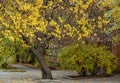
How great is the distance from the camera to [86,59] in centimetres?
2181

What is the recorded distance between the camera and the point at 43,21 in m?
17.7

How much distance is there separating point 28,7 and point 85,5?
10.7 ft

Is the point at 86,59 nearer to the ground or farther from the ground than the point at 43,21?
nearer to the ground

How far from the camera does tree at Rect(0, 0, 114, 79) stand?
17422mm

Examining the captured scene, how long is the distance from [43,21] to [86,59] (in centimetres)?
518

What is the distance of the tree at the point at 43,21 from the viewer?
57.2ft

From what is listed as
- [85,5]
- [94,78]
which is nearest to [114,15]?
[85,5]

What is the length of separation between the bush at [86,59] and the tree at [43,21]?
1.98 metres

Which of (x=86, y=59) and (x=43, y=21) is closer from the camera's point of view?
(x=43, y=21)

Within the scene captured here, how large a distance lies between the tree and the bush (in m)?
1.98

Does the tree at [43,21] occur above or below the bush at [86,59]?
above

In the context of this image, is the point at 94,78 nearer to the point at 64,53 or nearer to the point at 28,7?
the point at 64,53

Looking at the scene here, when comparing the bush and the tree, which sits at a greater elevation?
the tree

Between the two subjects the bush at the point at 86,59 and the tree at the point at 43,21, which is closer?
the tree at the point at 43,21
